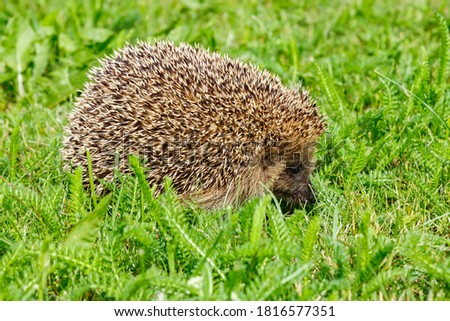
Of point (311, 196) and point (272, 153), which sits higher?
point (272, 153)

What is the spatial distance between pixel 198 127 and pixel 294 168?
34.4 inches

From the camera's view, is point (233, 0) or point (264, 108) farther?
point (233, 0)

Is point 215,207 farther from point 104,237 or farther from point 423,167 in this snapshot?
point 423,167

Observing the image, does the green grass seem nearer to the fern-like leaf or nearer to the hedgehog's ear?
the fern-like leaf

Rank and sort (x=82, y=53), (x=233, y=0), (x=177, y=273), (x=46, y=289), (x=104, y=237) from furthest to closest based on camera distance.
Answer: (x=233, y=0), (x=82, y=53), (x=104, y=237), (x=177, y=273), (x=46, y=289)

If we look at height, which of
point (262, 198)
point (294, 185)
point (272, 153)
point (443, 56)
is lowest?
point (294, 185)

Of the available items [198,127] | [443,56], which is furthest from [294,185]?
[443,56]

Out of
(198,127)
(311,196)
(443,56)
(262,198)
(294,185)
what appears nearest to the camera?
(262,198)

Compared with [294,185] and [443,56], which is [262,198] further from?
[443,56]

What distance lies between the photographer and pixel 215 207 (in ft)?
16.0

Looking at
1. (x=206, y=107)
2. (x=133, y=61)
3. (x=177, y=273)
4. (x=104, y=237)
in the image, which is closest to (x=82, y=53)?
(x=133, y=61)

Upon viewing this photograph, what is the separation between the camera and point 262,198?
405cm

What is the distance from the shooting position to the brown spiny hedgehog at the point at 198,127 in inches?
185

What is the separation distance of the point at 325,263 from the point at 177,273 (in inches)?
34.5
